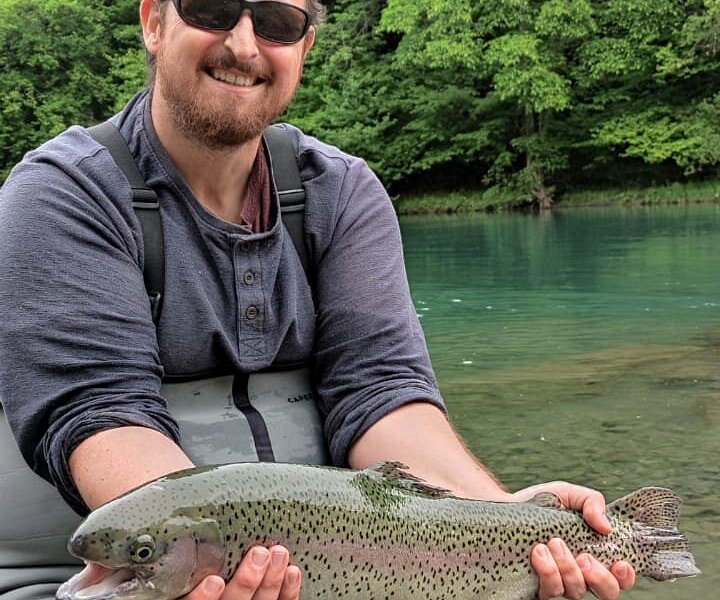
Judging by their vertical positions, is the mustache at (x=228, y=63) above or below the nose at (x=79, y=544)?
above

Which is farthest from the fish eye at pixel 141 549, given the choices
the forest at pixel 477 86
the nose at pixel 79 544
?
the forest at pixel 477 86

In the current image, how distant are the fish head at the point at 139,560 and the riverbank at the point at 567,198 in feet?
116

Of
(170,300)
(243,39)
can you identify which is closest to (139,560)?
(170,300)

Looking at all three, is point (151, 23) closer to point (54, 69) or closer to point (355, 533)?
point (355, 533)

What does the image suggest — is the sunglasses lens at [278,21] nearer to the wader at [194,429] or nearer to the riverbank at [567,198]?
the wader at [194,429]

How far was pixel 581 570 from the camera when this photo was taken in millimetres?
2934

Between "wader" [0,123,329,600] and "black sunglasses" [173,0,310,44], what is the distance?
40 cm

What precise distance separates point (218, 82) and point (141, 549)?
5.44 feet

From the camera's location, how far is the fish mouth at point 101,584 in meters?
2.28

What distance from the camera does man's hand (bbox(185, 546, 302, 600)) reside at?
7.70 ft

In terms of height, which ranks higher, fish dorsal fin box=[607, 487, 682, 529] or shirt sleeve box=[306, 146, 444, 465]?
shirt sleeve box=[306, 146, 444, 465]

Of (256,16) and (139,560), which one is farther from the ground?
(256,16)

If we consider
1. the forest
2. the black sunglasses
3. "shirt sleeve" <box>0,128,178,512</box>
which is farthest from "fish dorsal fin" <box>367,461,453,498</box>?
the forest

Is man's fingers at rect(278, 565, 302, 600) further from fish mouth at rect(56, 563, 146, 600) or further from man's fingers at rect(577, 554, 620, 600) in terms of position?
man's fingers at rect(577, 554, 620, 600)
